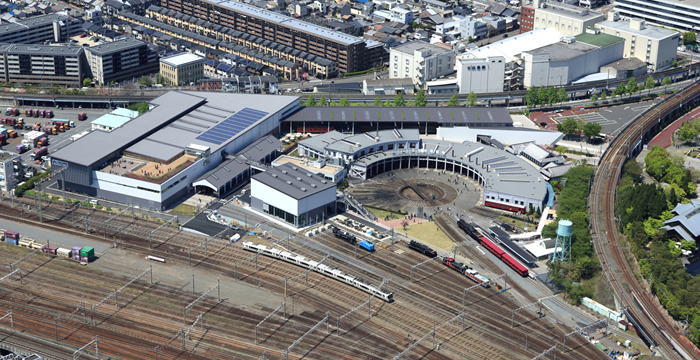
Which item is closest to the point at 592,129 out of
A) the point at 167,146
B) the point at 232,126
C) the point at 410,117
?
the point at 410,117

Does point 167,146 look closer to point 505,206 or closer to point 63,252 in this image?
point 63,252

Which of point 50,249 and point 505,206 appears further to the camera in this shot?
point 505,206

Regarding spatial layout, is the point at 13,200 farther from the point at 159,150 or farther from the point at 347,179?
the point at 347,179

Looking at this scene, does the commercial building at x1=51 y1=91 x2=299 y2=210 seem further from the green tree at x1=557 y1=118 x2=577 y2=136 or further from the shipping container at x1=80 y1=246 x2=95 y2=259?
the green tree at x1=557 y1=118 x2=577 y2=136

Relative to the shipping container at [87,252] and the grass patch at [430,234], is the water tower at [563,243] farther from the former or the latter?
the shipping container at [87,252]

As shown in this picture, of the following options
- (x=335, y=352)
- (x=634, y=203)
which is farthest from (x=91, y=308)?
(x=634, y=203)

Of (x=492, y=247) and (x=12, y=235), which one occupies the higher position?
(x=492, y=247)

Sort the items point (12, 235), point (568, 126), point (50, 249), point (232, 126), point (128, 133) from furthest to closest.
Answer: point (568, 126)
point (232, 126)
point (128, 133)
point (12, 235)
point (50, 249)

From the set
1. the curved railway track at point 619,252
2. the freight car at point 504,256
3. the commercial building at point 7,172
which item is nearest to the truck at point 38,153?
the commercial building at point 7,172
